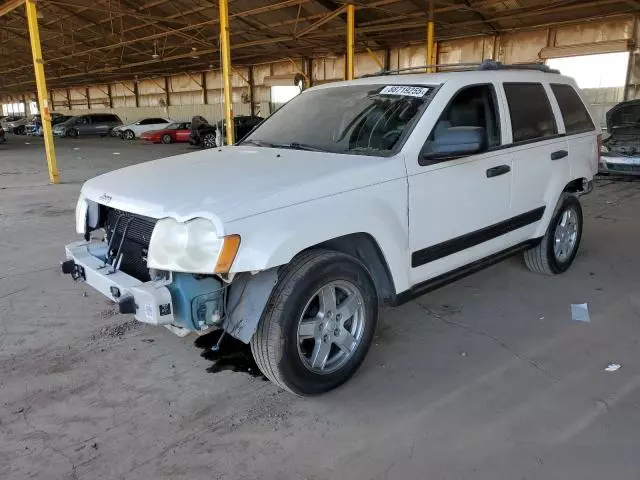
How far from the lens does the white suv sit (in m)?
2.55

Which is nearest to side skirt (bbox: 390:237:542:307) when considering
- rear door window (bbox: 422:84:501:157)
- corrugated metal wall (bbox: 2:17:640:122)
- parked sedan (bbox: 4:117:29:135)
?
rear door window (bbox: 422:84:501:157)

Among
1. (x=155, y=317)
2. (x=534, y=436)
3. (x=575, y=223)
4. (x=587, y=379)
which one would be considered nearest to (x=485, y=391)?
(x=534, y=436)

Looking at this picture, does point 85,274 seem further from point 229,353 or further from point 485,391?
point 485,391

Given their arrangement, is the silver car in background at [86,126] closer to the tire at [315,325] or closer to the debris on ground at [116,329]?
the debris on ground at [116,329]

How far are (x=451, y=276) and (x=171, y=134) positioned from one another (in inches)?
949

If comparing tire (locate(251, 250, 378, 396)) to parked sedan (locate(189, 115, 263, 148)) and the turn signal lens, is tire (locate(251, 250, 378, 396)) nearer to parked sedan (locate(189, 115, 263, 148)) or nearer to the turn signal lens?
the turn signal lens

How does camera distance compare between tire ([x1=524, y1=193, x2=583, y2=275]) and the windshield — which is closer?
the windshield

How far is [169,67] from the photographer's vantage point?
95.7ft

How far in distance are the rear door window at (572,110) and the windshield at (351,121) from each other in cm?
182

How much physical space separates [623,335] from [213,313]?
9.74ft

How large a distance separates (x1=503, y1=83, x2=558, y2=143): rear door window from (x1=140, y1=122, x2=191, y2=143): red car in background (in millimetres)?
23041

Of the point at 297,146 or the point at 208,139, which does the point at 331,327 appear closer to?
the point at 297,146

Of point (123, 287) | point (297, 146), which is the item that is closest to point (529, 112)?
point (297, 146)

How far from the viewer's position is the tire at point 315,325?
2.64 m
